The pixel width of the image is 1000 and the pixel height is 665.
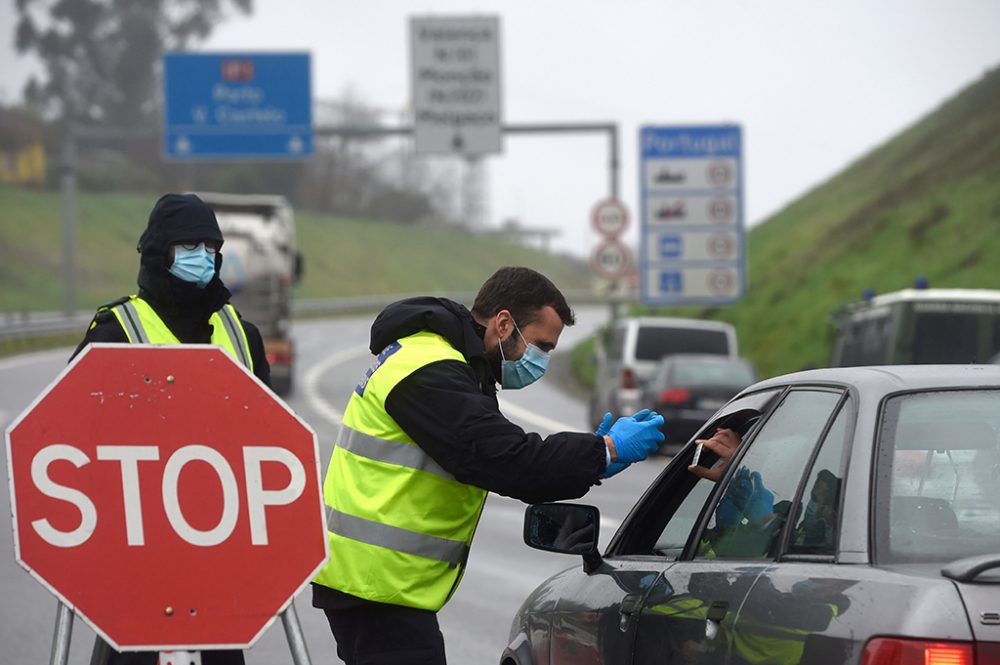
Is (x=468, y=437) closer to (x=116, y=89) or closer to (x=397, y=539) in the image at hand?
(x=397, y=539)

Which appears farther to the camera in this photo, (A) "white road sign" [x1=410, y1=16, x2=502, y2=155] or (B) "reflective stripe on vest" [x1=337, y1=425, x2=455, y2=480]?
(A) "white road sign" [x1=410, y1=16, x2=502, y2=155]

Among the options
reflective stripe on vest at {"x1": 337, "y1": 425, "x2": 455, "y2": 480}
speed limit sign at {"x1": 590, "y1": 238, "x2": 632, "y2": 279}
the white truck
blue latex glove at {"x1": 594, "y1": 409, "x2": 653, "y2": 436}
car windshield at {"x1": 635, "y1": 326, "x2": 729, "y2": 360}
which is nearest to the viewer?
reflective stripe on vest at {"x1": 337, "y1": 425, "x2": 455, "y2": 480}

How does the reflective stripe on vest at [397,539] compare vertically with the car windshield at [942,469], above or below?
below

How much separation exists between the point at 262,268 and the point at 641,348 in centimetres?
809

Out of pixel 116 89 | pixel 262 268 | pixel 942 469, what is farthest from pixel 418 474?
pixel 116 89

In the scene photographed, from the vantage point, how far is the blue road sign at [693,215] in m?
33.7

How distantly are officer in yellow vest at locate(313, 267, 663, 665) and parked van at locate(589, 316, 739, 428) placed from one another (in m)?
21.2

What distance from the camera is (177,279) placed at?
5.49 m

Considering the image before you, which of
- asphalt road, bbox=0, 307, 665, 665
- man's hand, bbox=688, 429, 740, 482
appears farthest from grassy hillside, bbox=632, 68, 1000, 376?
man's hand, bbox=688, 429, 740, 482

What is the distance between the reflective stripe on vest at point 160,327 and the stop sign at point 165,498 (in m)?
1.09

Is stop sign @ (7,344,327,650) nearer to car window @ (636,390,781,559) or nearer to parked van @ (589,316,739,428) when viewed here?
car window @ (636,390,781,559)

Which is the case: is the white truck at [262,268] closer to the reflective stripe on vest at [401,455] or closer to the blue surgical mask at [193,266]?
the blue surgical mask at [193,266]

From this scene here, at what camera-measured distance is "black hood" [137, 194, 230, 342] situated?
550 centimetres

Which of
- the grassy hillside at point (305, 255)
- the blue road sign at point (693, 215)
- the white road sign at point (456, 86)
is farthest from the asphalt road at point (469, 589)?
the grassy hillside at point (305, 255)
